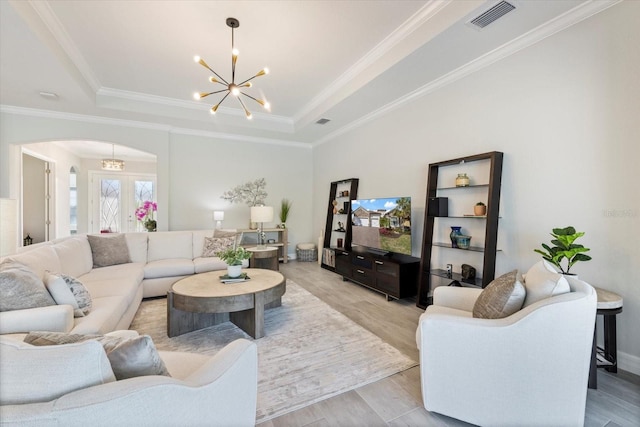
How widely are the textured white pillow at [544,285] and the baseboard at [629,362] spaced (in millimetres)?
1167

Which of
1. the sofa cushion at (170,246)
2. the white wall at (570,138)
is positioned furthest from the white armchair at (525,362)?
the sofa cushion at (170,246)

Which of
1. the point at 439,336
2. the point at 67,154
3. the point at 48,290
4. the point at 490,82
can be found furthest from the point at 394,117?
the point at 67,154

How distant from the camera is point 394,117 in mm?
4570

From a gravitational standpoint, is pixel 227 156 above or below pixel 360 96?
below

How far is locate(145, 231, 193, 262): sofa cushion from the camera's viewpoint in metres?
4.54

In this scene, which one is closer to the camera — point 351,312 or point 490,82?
point 490,82

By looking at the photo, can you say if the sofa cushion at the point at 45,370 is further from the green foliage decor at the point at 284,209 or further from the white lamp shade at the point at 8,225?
the green foliage decor at the point at 284,209

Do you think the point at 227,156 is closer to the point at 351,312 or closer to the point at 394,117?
the point at 394,117

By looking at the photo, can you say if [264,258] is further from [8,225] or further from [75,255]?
[8,225]

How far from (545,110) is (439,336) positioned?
2436mm

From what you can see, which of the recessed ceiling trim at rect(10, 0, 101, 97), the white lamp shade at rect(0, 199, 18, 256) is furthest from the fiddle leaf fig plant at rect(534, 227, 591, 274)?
the white lamp shade at rect(0, 199, 18, 256)

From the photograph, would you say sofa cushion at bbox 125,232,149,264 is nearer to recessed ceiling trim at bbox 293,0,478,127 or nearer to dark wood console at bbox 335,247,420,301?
dark wood console at bbox 335,247,420,301

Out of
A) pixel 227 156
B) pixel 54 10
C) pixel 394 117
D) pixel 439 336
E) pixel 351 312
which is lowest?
pixel 351 312

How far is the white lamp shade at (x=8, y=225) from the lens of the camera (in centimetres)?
406
